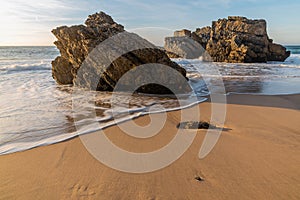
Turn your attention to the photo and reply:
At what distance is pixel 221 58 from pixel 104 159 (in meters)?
27.6

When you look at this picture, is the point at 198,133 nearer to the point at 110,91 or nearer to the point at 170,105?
the point at 170,105

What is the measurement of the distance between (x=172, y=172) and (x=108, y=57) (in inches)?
226

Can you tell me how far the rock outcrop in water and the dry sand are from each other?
3.86 meters

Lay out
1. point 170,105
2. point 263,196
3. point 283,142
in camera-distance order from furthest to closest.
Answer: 1. point 170,105
2. point 283,142
3. point 263,196

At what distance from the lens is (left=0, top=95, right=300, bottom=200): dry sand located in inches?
82.0

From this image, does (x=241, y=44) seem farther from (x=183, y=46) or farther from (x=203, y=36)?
(x=203, y=36)

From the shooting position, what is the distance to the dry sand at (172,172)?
208cm

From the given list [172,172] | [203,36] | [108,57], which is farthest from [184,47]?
[172,172]

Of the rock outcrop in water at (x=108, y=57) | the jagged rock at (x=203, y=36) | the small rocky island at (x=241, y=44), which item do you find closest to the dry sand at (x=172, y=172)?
the rock outcrop in water at (x=108, y=57)

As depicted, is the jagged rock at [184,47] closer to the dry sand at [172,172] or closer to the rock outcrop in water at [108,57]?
the rock outcrop in water at [108,57]

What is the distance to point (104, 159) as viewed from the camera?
275cm

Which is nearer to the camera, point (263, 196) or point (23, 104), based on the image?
point (263, 196)

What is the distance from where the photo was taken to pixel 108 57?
295 inches

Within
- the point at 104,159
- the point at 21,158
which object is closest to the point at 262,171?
the point at 104,159
